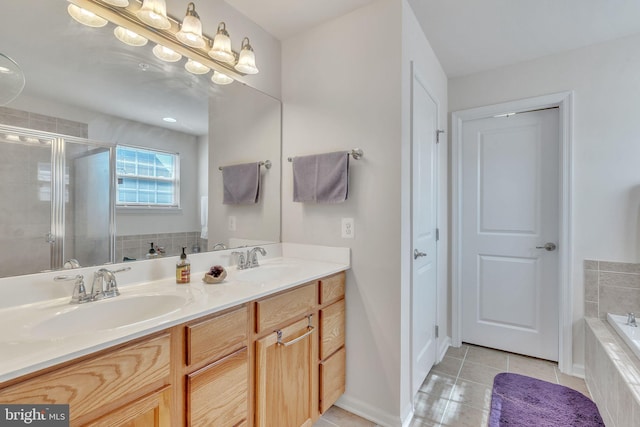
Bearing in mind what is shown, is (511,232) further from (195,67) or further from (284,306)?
(195,67)

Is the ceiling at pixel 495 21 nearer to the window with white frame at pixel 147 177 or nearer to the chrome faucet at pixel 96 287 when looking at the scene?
the window with white frame at pixel 147 177

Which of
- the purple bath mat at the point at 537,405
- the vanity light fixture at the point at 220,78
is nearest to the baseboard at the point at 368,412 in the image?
the purple bath mat at the point at 537,405

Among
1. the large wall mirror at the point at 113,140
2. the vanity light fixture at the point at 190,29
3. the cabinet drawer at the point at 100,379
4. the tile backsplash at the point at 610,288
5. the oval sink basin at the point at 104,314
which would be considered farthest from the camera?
the tile backsplash at the point at 610,288

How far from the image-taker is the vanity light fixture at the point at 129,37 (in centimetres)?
132

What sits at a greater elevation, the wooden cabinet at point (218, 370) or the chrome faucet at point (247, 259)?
the chrome faucet at point (247, 259)

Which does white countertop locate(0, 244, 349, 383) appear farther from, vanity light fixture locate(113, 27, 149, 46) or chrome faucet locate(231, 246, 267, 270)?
vanity light fixture locate(113, 27, 149, 46)

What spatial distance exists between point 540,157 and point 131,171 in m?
2.87

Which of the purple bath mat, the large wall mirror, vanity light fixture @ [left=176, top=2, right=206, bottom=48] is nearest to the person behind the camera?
the large wall mirror

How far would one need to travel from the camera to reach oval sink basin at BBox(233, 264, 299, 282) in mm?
1656

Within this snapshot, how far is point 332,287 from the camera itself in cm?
171

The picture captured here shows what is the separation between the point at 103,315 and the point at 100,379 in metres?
0.37

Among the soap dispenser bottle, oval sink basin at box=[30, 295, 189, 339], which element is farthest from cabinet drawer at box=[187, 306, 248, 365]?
the soap dispenser bottle

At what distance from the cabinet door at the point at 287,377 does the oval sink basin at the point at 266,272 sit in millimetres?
338

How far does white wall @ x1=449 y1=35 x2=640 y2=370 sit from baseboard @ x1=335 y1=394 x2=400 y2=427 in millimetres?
1597
